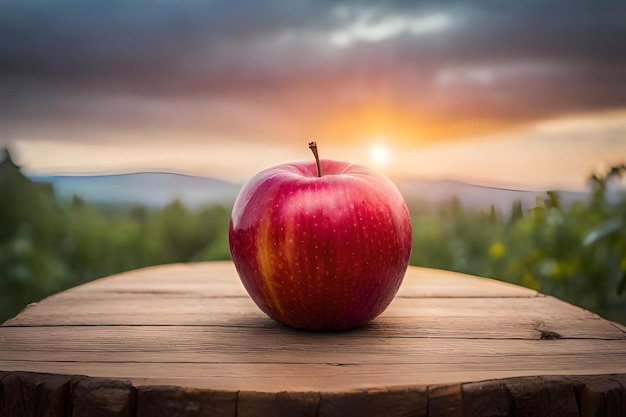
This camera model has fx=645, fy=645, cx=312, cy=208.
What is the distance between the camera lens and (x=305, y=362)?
833mm

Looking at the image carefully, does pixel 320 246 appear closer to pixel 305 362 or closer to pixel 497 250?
pixel 305 362

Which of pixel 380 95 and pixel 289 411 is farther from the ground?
pixel 380 95

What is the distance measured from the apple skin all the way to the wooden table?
52 millimetres

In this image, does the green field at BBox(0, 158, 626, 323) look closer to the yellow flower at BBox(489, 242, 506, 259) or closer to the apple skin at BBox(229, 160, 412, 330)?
the yellow flower at BBox(489, 242, 506, 259)

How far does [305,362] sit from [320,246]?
0.18 m

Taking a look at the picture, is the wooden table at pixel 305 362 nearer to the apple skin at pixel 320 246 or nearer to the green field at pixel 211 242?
the apple skin at pixel 320 246

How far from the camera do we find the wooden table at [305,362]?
734mm

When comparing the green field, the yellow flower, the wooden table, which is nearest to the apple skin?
the wooden table

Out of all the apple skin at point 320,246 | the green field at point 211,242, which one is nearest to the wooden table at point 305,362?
the apple skin at point 320,246

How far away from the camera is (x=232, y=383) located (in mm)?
748

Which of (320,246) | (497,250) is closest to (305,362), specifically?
(320,246)

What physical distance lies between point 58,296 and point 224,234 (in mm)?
1119

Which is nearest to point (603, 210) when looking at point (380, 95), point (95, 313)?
point (380, 95)

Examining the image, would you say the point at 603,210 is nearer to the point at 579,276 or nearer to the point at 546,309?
the point at 579,276
